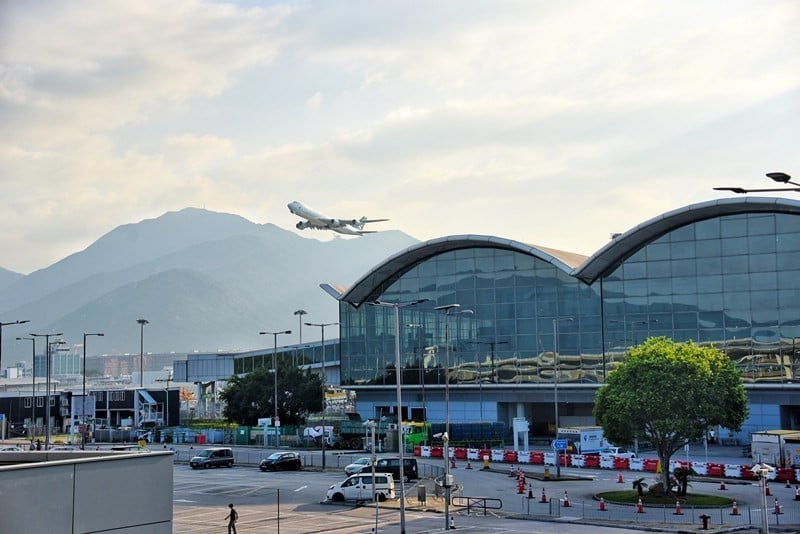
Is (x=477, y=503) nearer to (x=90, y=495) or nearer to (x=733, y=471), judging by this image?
(x=733, y=471)

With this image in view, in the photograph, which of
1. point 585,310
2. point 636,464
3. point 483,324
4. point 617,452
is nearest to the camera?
point 636,464

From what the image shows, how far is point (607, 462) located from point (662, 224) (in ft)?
93.1

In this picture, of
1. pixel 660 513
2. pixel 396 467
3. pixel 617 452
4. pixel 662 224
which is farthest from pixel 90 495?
pixel 662 224

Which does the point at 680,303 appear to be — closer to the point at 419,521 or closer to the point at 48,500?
the point at 419,521

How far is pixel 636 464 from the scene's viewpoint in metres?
76.7

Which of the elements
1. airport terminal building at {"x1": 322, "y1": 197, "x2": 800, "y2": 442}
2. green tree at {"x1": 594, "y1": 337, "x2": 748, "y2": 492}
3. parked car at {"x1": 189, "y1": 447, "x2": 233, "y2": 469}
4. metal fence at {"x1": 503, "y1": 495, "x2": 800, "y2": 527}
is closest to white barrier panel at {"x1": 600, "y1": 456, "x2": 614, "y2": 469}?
airport terminal building at {"x1": 322, "y1": 197, "x2": 800, "y2": 442}

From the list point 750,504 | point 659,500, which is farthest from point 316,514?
point 750,504

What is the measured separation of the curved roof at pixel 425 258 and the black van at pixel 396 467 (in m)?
40.9

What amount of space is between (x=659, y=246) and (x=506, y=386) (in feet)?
72.9

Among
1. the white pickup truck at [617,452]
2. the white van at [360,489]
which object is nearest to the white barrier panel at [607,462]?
the white pickup truck at [617,452]

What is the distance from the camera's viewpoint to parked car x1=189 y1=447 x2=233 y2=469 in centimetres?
8256

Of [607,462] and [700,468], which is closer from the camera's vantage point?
[700,468]

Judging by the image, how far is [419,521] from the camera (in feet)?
171

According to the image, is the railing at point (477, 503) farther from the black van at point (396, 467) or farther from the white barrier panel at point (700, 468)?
the white barrier panel at point (700, 468)
